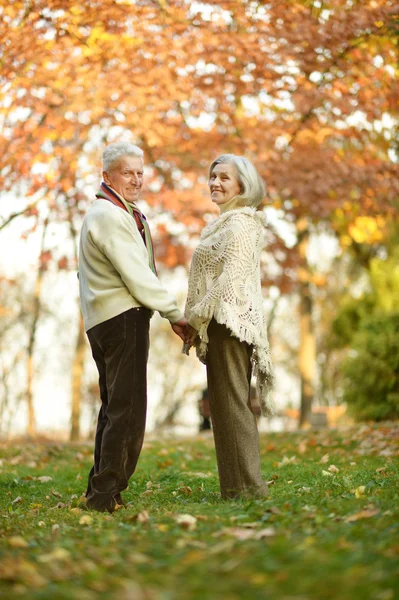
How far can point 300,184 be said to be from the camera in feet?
35.0

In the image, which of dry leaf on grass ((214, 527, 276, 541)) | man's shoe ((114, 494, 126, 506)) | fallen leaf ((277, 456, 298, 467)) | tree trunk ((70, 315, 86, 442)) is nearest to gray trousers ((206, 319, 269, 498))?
man's shoe ((114, 494, 126, 506))

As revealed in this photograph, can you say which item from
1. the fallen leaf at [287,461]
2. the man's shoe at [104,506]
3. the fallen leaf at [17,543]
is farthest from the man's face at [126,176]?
the fallen leaf at [287,461]

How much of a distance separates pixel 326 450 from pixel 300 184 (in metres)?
4.29

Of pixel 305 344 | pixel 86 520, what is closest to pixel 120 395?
pixel 86 520

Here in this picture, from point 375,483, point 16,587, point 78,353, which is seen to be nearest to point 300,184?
point 78,353

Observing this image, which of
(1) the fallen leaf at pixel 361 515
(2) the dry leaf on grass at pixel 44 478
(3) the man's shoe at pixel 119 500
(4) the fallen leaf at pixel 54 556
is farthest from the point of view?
(2) the dry leaf on grass at pixel 44 478

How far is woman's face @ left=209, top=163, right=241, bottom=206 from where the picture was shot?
4629mm

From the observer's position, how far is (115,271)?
4566 mm

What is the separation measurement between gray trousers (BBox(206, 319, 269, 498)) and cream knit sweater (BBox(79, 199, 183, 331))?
336 mm

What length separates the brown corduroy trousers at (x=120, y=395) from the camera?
14.6 feet

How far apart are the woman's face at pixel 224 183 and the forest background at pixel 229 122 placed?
11.8ft

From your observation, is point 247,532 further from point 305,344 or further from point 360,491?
point 305,344

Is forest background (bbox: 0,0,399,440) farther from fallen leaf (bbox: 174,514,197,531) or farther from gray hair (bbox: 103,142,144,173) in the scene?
fallen leaf (bbox: 174,514,197,531)

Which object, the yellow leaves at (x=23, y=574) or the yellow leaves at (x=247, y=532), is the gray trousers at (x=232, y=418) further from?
the yellow leaves at (x=23, y=574)
